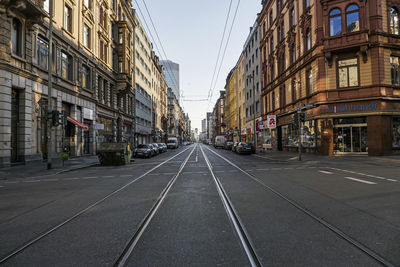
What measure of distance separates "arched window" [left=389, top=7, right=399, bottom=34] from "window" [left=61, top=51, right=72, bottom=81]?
27678 millimetres

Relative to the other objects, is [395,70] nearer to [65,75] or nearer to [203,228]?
[203,228]

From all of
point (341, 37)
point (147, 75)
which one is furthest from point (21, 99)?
point (147, 75)

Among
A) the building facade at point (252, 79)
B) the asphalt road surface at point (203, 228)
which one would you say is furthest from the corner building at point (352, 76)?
the asphalt road surface at point (203, 228)

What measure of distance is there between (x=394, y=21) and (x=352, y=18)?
3.60m

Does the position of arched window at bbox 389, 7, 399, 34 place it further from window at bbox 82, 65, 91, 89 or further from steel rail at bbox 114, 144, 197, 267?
window at bbox 82, 65, 91, 89

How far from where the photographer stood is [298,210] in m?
5.21

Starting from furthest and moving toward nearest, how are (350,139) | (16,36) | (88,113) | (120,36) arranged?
1. (120,36)
2. (88,113)
3. (350,139)
4. (16,36)

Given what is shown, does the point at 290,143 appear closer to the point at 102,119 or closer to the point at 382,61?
the point at 382,61

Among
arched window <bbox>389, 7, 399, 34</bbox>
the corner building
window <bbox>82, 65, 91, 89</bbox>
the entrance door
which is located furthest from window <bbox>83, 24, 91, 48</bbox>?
arched window <bbox>389, 7, 399, 34</bbox>

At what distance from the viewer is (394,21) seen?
2117 centimetres

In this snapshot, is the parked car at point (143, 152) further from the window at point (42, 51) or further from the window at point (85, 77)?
the window at point (42, 51)

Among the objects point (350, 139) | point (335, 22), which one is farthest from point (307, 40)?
point (350, 139)

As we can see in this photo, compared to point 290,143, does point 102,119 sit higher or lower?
higher

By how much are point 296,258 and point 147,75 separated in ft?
179
